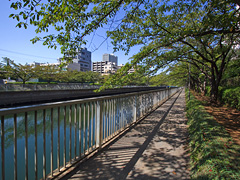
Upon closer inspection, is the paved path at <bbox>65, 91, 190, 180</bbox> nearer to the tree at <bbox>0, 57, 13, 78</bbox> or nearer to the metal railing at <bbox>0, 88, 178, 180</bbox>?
the metal railing at <bbox>0, 88, 178, 180</bbox>

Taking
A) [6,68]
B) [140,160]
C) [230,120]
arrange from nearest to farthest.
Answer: [140,160], [230,120], [6,68]

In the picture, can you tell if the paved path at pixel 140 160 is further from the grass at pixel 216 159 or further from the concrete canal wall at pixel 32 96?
the concrete canal wall at pixel 32 96

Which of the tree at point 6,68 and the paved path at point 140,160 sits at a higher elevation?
the tree at point 6,68

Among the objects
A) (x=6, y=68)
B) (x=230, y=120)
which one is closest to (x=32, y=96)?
(x=6, y=68)

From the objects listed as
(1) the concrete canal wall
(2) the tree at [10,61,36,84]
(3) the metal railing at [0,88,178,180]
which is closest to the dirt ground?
(3) the metal railing at [0,88,178,180]

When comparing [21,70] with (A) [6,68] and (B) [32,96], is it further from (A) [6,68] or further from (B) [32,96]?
(B) [32,96]

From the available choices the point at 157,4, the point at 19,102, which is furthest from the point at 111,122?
the point at 19,102

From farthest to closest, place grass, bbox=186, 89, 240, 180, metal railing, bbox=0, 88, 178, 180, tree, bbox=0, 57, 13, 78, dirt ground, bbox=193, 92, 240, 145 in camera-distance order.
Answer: tree, bbox=0, 57, 13, 78 < dirt ground, bbox=193, 92, 240, 145 < metal railing, bbox=0, 88, 178, 180 < grass, bbox=186, 89, 240, 180

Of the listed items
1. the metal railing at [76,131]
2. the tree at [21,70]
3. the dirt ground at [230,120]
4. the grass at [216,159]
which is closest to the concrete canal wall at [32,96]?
the metal railing at [76,131]

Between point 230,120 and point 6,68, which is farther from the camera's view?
point 6,68

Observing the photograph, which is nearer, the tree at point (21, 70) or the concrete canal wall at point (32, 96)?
the concrete canal wall at point (32, 96)

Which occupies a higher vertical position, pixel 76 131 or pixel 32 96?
pixel 76 131

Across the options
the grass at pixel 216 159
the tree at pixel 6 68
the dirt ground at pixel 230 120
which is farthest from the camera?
the tree at pixel 6 68

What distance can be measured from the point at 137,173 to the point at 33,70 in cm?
3233
